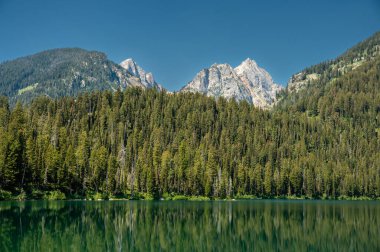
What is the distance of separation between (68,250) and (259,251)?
57.6ft

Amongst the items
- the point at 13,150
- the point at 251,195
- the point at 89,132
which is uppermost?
the point at 89,132

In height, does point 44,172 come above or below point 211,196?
above

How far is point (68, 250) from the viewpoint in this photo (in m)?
33.7

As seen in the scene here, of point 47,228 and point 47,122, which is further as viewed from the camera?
point 47,122

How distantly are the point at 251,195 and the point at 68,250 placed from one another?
148993mm

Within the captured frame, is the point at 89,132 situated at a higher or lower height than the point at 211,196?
higher

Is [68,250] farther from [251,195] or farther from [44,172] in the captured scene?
[251,195]

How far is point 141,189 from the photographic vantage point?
5807 inches

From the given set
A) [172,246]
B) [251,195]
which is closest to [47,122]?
[251,195]

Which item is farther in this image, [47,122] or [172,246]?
[47,122]

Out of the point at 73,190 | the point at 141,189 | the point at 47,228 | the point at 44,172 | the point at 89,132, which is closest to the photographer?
the point at 47,228

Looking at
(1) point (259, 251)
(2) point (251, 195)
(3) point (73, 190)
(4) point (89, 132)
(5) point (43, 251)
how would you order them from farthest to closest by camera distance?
(4) point (89, 132)
(2) point (251, 195)
(3) point (73, 190)
(1) point (259, 251)
(5) point (43, 251)

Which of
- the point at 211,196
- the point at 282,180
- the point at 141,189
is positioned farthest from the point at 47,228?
the point at 282,180

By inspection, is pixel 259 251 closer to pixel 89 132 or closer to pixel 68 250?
pixel 68 250
